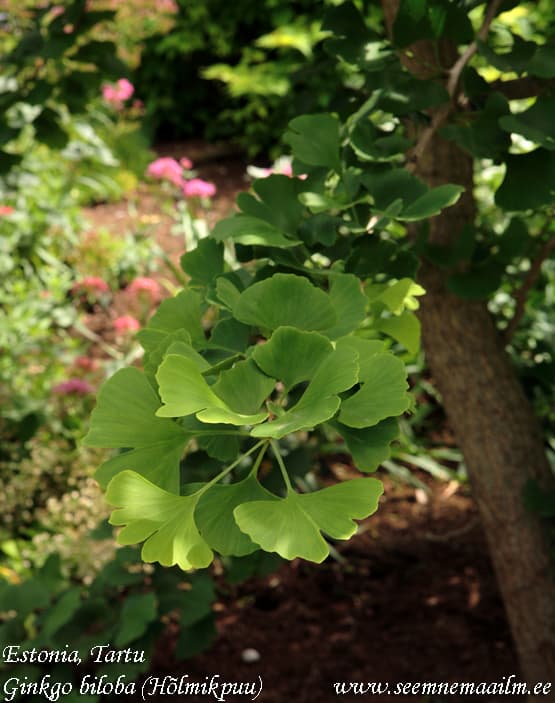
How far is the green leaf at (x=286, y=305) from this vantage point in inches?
23.6

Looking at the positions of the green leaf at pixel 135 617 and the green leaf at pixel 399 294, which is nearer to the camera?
the green leaf at pixel 399 294

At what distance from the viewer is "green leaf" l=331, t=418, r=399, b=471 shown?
59cm

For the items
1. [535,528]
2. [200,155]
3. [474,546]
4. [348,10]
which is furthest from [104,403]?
[200,155]

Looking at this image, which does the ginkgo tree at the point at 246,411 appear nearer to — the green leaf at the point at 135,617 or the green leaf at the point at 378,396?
the green leaf at the point at 378,396

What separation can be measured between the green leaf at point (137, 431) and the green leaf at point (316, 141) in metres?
0.32

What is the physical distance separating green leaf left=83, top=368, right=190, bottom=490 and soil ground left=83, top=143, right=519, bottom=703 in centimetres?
132

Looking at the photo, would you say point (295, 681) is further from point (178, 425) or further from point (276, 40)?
point (276, 40)

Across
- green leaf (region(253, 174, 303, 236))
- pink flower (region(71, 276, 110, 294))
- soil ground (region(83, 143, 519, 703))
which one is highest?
green leaf (region(253, 174, 303, 236))

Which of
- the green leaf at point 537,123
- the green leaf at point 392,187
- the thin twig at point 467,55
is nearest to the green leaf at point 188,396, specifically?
the green leaf at point 392,187

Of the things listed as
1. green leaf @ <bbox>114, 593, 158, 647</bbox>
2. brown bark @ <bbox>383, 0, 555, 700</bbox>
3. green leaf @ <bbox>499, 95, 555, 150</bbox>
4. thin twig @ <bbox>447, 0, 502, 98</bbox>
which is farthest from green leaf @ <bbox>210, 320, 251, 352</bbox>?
green leaf @ <bbox>114, 593, 158, 647</bbox>

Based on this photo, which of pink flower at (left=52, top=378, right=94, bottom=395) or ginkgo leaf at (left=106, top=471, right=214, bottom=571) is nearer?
ginkgo leaf at (left=106, top=471, right=214, bottom=571)

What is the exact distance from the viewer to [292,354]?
56 centimetres

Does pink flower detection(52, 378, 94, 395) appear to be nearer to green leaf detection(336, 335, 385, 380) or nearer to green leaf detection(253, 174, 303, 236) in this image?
green leaf detection(253, 174, 303, 236)

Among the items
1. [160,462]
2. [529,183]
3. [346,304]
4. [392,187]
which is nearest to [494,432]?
[529,183]
